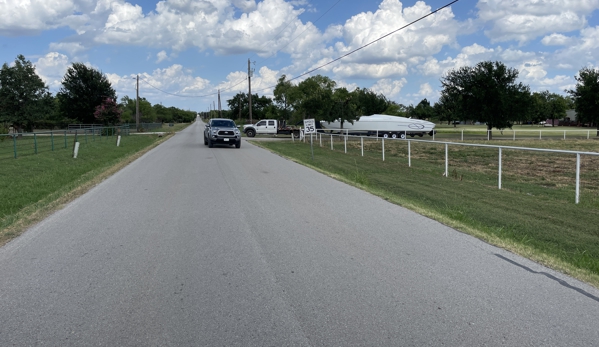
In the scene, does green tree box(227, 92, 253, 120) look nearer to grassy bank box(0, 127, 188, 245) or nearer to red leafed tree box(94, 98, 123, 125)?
red leafed tree box(94, 98, 123, 125)

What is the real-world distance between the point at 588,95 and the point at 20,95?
60.8 meters

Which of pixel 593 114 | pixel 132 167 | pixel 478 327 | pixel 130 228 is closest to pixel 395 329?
pixel 478 327

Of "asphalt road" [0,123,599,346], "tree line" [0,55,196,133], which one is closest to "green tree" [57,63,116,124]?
"tree line" [0,55,196,133]

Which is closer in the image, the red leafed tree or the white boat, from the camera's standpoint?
the red leafed tree

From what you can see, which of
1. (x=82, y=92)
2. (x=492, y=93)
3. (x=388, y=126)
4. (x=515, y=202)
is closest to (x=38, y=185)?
(x=515, y=202)

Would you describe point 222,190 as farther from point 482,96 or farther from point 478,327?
point 482,96

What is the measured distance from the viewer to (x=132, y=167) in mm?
18719

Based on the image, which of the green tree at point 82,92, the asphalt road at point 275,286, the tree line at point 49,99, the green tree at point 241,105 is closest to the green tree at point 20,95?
the tree line at point 49,99

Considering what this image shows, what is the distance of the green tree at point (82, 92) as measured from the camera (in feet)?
218

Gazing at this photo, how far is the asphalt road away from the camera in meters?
4.05

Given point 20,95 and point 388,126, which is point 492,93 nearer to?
point 388,126

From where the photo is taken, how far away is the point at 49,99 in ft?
188

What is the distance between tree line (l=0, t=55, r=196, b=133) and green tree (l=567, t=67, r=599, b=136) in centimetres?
5235

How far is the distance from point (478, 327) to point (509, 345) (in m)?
0.34
